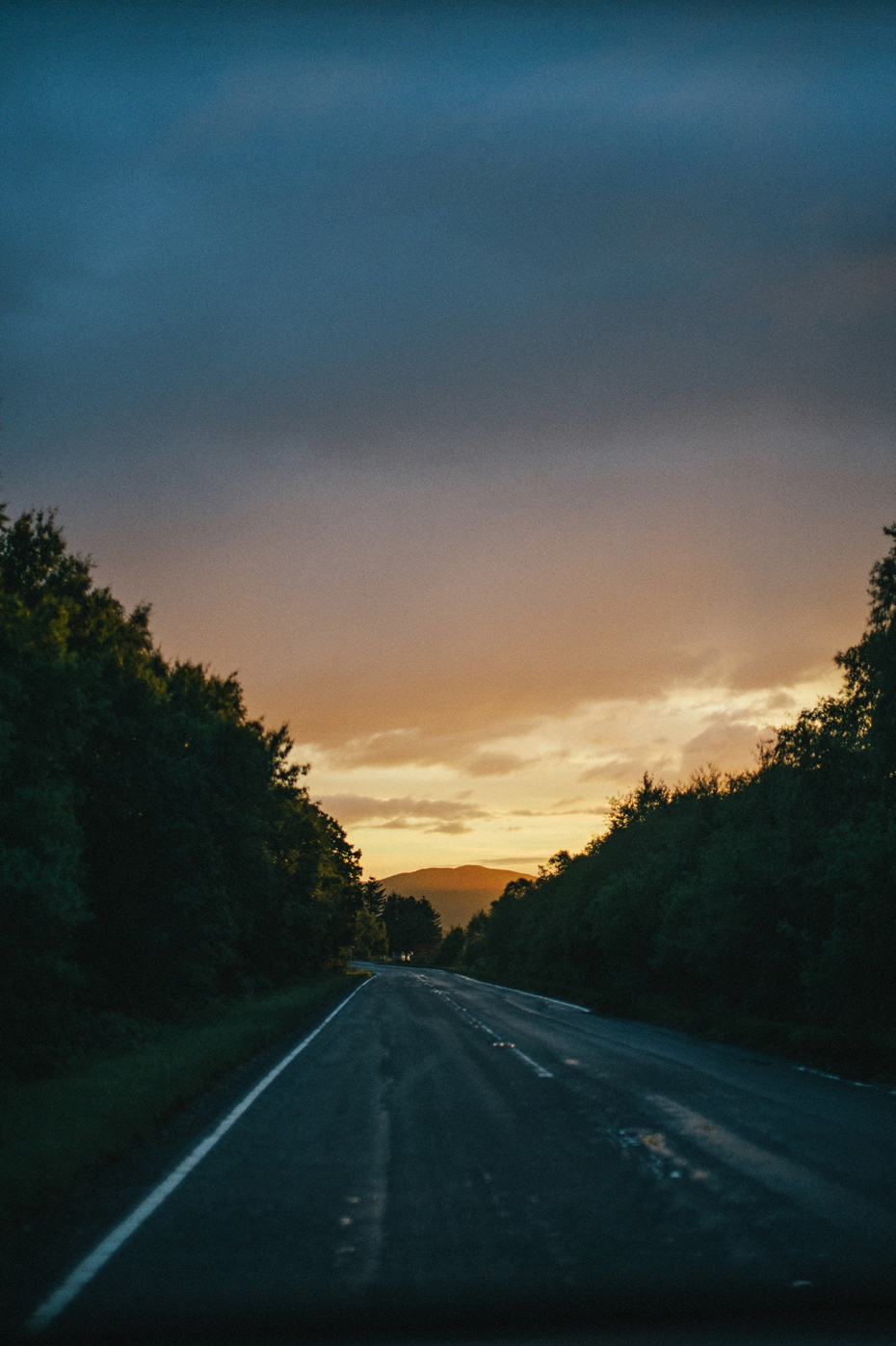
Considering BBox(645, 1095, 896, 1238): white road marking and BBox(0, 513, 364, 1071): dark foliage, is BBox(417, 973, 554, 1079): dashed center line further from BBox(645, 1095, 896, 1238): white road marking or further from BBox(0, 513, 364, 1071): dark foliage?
BBox(0, 513, 364, 1071): dark foliage

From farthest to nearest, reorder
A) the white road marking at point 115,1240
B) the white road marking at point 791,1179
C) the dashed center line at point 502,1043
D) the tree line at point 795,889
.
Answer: the tree line at point 795,889 → the dashed center line at point 502,1043 → the white road marking at point 791,1179 → the white road marking at point 115,1240

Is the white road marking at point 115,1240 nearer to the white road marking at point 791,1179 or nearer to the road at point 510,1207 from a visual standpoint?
the road at point 510,1207

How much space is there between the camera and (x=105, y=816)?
2527cm

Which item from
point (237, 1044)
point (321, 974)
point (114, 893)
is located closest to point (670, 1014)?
point (237, 1044)

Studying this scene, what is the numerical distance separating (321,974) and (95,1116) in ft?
214

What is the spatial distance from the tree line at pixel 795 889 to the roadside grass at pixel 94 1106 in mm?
11412

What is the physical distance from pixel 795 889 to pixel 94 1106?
24922 millimetres

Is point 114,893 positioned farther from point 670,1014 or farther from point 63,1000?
point 670,1014

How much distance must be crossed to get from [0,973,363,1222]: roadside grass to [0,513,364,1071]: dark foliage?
2826mm

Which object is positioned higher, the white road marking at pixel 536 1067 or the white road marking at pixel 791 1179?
the white road marking at pixel 791 1179

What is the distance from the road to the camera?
4.66 meters

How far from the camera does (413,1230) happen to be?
5.73 meters

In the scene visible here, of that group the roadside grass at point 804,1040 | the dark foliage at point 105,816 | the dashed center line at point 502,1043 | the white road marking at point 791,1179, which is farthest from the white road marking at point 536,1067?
the dark foliage at point 105,816

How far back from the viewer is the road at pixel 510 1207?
4656 millimetres
